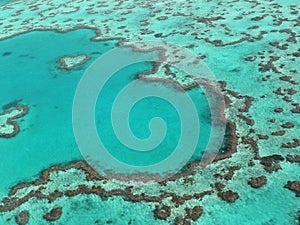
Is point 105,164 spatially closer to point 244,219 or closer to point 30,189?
point 30,189

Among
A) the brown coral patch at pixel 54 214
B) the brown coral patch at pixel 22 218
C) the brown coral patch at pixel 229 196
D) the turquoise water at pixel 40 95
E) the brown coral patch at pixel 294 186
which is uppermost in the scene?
the brown coral patch at pixel 294 186

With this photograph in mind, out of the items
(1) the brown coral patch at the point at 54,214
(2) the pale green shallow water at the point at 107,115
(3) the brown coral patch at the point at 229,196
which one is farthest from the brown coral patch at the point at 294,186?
(1) the brown coral patch at the point at 54,214

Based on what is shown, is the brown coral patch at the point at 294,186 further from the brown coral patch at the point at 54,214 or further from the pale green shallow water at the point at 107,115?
the brown coral patch at the point at 54,214

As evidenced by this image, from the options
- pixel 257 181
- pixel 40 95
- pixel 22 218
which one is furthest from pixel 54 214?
pixel 40 95

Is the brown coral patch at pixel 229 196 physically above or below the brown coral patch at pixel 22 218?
above

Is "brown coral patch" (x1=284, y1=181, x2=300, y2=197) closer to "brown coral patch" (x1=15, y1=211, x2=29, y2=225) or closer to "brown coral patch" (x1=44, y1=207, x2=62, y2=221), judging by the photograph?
"brown coral patch" (x1=44, y1=207, x2=62, y2=221)

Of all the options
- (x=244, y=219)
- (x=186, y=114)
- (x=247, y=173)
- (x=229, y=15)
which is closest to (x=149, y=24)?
(x=229, y=15)

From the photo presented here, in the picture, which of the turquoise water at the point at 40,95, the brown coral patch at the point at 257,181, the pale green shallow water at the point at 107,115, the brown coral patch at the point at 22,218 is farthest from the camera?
the turquoise water at the point at 40,95

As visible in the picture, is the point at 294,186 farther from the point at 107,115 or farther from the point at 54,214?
the point at 107,115

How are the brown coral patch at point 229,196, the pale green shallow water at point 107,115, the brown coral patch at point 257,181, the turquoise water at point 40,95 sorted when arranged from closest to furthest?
the pale green shallow water at point 107,115, the brown coral patch at point 229,196, the brown coral patch at point 257,181, the turquoise water at point 40,95
